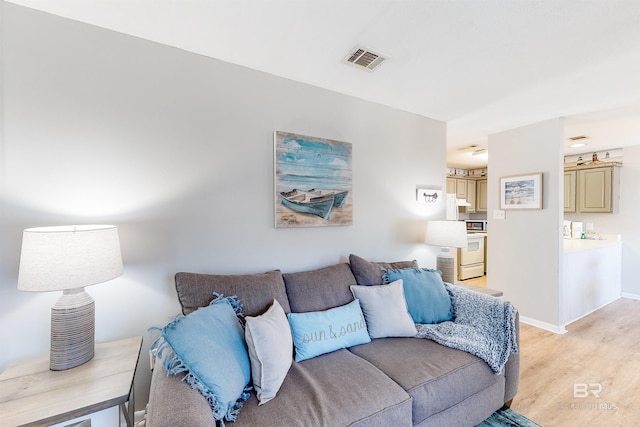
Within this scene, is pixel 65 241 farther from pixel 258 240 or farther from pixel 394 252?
pixel 394 252

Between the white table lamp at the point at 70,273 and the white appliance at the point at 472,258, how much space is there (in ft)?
15.8

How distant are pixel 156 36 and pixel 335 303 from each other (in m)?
1.97

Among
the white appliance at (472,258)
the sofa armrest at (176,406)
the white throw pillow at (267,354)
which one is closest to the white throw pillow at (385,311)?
the white throw pillow at (267,354)

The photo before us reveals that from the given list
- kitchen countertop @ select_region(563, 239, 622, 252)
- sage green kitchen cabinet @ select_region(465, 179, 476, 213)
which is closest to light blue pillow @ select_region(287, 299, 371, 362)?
kitchen countertop @ select_region(563, 239, 622, 252)

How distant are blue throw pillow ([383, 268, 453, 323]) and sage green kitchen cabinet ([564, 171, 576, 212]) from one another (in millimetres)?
3885

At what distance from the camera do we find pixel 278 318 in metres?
1.41

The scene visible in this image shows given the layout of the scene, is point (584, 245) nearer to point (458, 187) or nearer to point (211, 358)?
point (458, 187)

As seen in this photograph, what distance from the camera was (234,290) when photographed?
1.53 metres

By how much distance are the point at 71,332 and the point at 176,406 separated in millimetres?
678

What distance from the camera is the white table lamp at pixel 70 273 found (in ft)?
3.60

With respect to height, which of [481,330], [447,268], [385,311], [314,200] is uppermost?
[314,200]

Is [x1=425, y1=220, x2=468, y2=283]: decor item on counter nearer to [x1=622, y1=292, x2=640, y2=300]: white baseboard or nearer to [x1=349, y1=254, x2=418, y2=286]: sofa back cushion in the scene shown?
[x1=349, y1=254, x2=418, y2=286]: sofa back cushion

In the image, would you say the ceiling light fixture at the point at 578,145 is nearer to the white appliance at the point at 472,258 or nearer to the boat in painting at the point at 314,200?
the white appliance at the point at 472,258

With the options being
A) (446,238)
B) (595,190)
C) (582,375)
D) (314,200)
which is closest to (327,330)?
(314,200)
